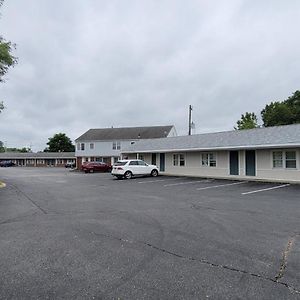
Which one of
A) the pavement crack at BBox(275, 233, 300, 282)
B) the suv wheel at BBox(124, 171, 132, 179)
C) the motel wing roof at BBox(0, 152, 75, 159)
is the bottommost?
the pavement crack at BBox(275, 233, 300, 282)

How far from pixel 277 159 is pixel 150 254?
1704 cm

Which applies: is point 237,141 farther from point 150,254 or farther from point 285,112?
point 285,112

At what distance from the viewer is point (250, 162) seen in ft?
69.4

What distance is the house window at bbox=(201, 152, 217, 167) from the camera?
23719mm

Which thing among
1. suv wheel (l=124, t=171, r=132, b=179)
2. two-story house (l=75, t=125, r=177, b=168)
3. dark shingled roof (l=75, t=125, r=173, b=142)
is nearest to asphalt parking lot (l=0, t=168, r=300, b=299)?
suv wheel (l=124, t=171, r=132, b=179)

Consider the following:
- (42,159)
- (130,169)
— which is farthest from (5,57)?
(42,159)

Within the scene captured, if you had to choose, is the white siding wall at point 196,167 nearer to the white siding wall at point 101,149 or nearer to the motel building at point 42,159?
the white siding wall at point 101,149

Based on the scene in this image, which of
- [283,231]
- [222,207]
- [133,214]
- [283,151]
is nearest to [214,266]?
[283,231]

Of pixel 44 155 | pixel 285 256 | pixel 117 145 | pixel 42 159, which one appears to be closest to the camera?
pixel 285 256

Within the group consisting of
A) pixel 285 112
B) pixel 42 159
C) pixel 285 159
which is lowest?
pixel 285 159

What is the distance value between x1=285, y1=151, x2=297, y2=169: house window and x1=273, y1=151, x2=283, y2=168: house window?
425 millimetres

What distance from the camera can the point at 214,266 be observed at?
449 centimetres

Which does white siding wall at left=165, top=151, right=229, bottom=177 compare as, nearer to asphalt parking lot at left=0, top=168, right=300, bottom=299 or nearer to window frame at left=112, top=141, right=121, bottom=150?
asphalt parking lot at left=0, top=168, right=300, bottom=299

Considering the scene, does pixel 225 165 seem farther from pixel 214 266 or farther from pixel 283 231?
pixel 214 266
